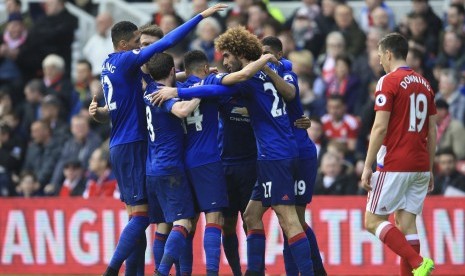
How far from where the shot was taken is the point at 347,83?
19.6 metres

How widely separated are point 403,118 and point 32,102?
390 inches

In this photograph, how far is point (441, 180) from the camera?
17.8 meters

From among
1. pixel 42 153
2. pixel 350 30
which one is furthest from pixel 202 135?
pixel 42 153

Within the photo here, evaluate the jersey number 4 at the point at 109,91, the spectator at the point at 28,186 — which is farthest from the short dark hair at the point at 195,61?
the spectator at the point at 28,186

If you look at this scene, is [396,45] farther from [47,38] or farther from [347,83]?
[47,38]

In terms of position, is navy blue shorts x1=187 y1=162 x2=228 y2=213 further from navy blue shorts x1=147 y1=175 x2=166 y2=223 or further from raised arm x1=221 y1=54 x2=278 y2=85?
raised arm x1=221 y1=54 x2=278 y2=85

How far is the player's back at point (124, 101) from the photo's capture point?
13.4 m

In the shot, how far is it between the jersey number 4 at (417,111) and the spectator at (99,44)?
9.40m

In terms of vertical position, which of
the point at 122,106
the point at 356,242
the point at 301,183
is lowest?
the point at 356,242

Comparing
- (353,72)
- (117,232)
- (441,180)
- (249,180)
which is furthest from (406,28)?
(249,180)

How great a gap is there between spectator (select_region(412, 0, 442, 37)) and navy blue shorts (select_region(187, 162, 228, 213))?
25.9 ft

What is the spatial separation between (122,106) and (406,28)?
7.73m

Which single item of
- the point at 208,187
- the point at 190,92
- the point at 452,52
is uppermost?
the point at 452,52

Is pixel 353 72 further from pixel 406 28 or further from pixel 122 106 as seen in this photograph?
pixel 122 106
